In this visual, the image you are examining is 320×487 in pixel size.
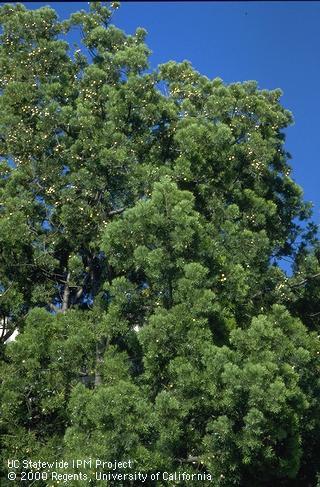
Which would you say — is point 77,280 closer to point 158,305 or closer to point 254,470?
point 158,305

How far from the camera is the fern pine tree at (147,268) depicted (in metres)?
7.34

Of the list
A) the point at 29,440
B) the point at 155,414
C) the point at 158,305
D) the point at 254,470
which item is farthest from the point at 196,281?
the point at 29,440

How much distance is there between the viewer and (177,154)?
10.4m

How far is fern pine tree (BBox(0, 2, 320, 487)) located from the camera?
24.1ft

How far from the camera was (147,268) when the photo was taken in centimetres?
805

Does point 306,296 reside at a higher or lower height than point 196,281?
higher

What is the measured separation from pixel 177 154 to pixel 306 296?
3106 millimetres

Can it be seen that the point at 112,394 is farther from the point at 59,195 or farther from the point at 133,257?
the point at 59,195

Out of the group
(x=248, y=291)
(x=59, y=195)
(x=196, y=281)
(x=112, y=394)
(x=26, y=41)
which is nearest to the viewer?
(x=112, y=394)

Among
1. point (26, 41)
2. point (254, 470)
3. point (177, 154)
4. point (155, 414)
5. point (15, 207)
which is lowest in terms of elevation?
point (254, 470)

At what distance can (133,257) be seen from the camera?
27.7 ft

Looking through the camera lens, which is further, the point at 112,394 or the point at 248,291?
the point at 248,291

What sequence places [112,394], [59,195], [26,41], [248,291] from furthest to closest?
[26,41], [59,195], [248,291], [112,394]

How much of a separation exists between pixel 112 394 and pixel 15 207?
11.4ft
